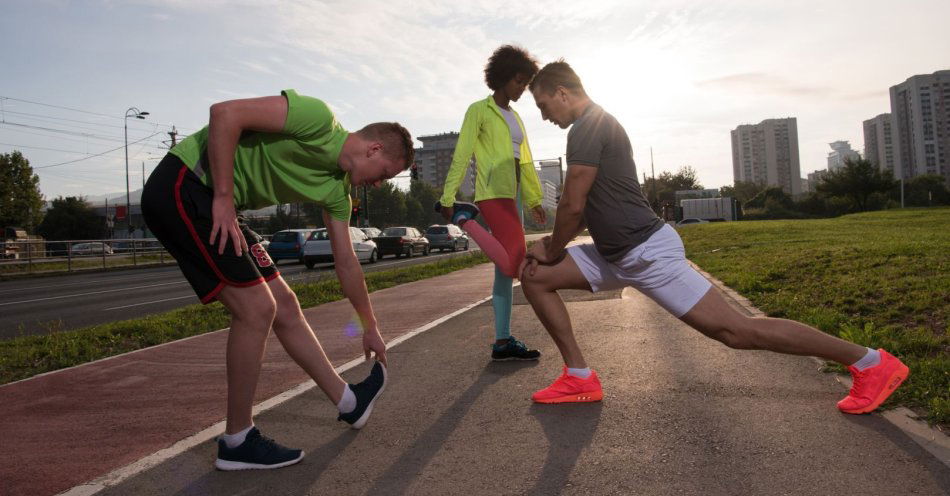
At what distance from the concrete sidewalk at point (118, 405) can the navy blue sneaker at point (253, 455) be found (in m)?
0.54

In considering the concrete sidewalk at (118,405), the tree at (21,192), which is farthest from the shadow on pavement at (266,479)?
the tree at (21,192)

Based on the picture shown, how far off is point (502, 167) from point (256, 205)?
1.91 m

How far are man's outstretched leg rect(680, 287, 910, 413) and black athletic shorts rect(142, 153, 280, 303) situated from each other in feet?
6.83

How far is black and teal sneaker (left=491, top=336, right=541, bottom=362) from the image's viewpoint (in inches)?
195

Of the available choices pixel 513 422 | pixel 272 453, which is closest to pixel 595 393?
pixel 513 422

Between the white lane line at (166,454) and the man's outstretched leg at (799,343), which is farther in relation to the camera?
the man's outstretched leg at (799,343)

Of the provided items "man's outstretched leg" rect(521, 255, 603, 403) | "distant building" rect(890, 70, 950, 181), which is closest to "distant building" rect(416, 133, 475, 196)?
"distant building" rect(890, 70, 950, 181)

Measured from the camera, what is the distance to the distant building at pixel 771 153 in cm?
15825

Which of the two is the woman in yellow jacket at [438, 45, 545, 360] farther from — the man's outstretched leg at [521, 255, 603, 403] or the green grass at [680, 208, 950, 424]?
the green grass at [680, 208, 950, 424]

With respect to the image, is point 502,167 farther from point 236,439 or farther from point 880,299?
point 880,299

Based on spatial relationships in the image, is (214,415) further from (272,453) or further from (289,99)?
(289,99)

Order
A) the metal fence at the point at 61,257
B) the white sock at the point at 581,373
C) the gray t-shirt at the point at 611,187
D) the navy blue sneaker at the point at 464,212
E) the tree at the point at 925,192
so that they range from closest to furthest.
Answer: the gray t-shirt at the point at 611,187 → the white sock at the point at 581,373 → the navy blue sneaker at the point at 464,212 → the metal fence at the point at 61,257 → the tree at the point at 925,192

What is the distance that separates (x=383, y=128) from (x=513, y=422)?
1.63 metres

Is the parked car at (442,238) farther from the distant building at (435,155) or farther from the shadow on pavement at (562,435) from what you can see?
the distant building at (435,155)
